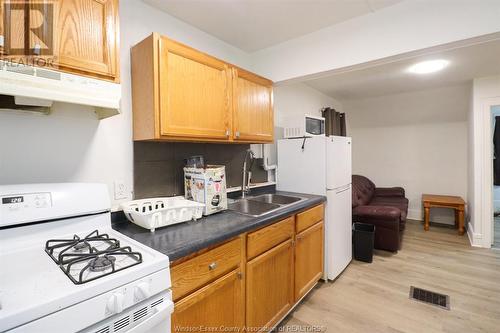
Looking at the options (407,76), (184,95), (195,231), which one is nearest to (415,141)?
(407,76)

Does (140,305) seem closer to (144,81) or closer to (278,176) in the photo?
(144,81)

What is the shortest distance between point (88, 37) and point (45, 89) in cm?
36

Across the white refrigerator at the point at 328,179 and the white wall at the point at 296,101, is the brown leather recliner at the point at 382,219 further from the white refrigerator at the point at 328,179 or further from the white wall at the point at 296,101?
the white wall at the point at 296,101

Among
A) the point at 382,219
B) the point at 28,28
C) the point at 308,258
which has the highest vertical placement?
the point at 28,28

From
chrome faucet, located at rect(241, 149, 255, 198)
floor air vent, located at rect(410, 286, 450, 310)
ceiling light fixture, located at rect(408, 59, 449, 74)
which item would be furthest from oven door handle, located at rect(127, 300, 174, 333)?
ceiling light fixture, located at rect(408, 59, 449, 74)

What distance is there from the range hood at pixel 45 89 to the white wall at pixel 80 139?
0.09 m

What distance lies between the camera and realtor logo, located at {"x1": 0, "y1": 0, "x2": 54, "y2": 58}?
36.9 inches

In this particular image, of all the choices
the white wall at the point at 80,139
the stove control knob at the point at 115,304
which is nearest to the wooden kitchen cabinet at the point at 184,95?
the white wall at the point at 80,139

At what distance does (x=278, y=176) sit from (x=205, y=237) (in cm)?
162

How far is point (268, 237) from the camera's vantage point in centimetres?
167

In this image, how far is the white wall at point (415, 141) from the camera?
423 cm

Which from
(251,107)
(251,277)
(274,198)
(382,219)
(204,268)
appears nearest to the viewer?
(204,268)

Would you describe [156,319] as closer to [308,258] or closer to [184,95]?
[184,95]

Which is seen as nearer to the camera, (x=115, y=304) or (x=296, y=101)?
(x=115, y=304)
